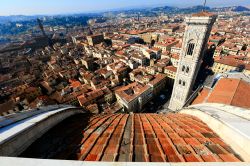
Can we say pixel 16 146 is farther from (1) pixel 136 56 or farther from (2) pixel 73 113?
(1) pixel 136 56

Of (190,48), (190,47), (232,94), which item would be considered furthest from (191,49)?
(232,94)

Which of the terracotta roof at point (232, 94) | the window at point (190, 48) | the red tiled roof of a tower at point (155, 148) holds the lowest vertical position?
the terracotta roof at point (232, 94)

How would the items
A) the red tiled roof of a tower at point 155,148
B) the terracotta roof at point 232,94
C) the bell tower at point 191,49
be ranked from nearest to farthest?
1. the red tiled roof of a tower at point 155,148
2. the terracotta roof at point 232,94
3. the bell tower at point 191,49

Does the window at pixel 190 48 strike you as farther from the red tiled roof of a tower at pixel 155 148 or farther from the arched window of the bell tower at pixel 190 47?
the red tiled roof of a tower at pixel 155 148

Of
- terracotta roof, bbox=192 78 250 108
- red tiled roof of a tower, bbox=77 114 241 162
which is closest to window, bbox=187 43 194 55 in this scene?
terracotta roof, bbox=192 78 250 108

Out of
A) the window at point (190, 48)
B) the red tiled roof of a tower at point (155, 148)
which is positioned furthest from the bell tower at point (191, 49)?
the red tiled roof of a tower at point (155, 148)

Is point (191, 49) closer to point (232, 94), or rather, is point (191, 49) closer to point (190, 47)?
point (190, 47)

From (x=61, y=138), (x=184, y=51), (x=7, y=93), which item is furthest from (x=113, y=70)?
(x=61, y=138)

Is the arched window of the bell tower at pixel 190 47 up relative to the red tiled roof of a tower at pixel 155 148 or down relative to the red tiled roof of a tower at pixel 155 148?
down
